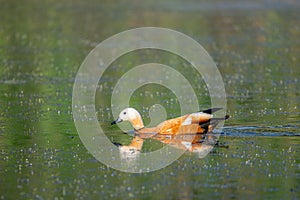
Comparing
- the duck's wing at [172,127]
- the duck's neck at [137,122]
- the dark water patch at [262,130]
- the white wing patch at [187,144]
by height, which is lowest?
the white wing patch at [187,144]

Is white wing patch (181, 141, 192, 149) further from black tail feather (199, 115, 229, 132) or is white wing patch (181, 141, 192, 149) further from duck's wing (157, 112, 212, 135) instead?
black tail feather (199, 115, 229, 132)

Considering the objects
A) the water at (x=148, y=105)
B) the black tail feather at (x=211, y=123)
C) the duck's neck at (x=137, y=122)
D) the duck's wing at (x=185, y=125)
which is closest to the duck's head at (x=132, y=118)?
the duck's neck at (x=137, y=122)

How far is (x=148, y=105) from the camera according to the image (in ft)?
50.0

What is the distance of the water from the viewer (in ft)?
31.7

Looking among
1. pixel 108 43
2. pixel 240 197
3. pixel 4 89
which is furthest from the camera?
pixel 108 43

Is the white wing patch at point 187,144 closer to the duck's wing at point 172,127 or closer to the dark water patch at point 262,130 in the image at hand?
the duck's wing at point 172,127

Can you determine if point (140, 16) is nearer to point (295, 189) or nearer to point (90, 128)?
point (90, 128)

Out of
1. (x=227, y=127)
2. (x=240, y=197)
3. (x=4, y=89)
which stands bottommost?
(x=240, y=197)

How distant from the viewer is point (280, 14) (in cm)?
3191

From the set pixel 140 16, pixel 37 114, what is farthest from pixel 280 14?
pixel 37 114

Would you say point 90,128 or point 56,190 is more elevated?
point 90,128

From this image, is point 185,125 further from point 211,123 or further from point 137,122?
point 137,122

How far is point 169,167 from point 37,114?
4.35 meters

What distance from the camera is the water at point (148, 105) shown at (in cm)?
966
